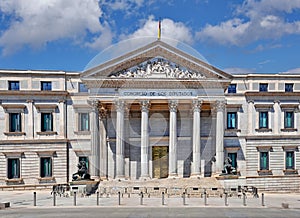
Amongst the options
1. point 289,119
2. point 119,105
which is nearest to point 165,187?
point 119,105

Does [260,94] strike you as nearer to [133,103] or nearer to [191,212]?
[133,103]

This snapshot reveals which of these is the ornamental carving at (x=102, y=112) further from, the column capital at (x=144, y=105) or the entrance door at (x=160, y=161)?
the entrance door at (x=160, y=161)

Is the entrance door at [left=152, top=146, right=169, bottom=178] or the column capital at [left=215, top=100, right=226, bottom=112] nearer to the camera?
the column capital at [left=215, top=100, right=226, bottom=112]

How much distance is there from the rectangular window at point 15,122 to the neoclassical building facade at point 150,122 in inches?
4.8

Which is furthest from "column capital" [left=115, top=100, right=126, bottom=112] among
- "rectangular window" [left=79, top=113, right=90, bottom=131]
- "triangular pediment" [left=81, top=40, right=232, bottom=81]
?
"rectangular window" [left=79, top=113, right=90, bottom=131]

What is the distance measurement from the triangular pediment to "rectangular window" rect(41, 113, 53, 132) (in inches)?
372

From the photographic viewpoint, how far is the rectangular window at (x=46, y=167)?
154 feet

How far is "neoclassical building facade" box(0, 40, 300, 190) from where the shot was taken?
41.8 metres

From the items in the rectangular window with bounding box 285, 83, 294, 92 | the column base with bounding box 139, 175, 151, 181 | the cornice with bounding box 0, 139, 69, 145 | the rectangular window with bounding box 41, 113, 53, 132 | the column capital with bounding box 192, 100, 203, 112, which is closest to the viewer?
the column base with bounding box 139, 175, 151, 181

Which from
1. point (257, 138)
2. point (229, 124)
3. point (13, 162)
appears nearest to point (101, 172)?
point (13, 162)

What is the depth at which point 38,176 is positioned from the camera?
152ft

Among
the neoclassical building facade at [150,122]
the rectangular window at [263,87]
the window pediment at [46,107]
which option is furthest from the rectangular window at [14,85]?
the rectangular window at [263,87]

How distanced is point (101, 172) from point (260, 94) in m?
23.8

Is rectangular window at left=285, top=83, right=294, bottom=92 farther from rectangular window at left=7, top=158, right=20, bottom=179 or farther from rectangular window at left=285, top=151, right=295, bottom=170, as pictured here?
Answer: rectangular window at left=7, top=158, right=20, bottom=179
